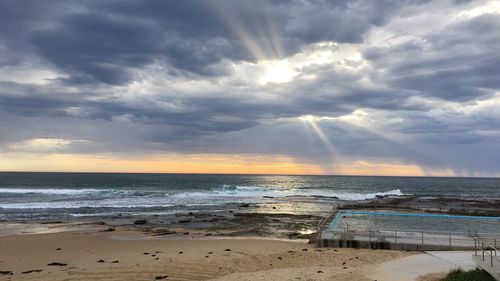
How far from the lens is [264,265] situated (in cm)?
1525

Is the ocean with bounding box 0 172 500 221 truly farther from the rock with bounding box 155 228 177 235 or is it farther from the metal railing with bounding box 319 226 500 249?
the metal railing with bounding box 319 226 500 249

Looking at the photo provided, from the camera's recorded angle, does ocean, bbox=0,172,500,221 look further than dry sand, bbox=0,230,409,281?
Yes

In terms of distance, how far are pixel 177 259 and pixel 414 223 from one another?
18476 mm

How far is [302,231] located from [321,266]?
487 inches

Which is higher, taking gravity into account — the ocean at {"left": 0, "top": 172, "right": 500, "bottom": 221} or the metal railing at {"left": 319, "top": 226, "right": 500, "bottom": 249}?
the metal railing at {"left": 319, "top": 226, "right": 500, "bottom": 249}

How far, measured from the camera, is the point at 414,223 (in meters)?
28.0

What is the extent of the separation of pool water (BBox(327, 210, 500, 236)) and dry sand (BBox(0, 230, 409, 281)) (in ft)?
22.1

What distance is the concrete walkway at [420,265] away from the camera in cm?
1277

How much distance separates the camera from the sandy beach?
13580 millimetres

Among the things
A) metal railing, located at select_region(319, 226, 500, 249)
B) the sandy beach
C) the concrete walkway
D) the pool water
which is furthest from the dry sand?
the pool water

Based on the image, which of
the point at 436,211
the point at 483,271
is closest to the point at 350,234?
the point at 483,271

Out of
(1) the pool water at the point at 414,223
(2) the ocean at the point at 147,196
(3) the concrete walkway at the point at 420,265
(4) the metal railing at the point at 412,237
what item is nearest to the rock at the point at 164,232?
(1) the pool water at the point at 414,223

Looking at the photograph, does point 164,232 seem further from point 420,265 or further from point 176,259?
point 420,265

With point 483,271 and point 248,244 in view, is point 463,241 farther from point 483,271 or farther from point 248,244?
point 248,244
